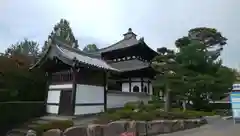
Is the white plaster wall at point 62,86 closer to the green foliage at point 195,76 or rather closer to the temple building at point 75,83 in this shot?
the temple building at point 75,83

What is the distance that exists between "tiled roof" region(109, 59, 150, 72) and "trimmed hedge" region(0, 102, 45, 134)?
10776 mm

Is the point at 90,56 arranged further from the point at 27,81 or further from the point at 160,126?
the point at 160,126

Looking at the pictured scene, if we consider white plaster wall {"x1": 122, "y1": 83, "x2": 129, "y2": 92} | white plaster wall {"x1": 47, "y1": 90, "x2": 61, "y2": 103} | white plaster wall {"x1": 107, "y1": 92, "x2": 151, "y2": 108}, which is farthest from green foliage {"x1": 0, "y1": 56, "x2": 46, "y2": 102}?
white plaster wall {"x1": 122, "y1": 83, "x2": 129, "y2": 92}

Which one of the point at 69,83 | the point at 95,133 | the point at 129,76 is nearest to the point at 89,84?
the point at 69,83

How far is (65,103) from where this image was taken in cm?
1477

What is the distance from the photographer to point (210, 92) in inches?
819

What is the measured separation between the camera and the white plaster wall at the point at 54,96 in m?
15.4

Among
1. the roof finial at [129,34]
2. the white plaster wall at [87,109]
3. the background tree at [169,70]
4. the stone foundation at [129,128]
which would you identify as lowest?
the stone foundation at [129,128]

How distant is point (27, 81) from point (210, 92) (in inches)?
609

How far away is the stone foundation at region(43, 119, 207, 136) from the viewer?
8.29m

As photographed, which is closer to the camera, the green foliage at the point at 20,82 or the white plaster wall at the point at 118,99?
the green foliage at the point at 20,82

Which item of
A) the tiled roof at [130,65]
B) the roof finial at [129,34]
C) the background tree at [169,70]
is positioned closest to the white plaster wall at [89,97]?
the background tree at [169,70]

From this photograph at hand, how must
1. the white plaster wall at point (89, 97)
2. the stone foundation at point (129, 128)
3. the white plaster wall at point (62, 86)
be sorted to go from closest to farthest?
the stone foundation at point (129, 128) < the white plaster wall at point (89, 97) < the white plaster wall at point (62, 86)

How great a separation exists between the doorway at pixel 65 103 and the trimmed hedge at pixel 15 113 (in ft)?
5.65
